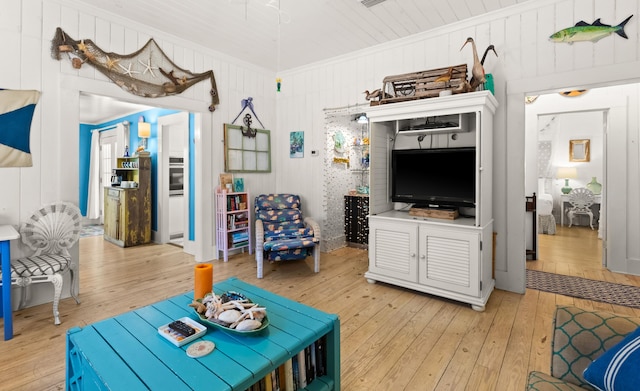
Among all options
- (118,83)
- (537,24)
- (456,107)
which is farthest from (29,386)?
(537,24)

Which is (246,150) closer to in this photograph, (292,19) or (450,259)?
(292,19)

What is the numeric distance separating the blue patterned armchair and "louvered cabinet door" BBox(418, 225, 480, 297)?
129 centimetres

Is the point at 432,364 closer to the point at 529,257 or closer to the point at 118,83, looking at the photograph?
the point at 529,257

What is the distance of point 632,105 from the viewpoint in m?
3.68

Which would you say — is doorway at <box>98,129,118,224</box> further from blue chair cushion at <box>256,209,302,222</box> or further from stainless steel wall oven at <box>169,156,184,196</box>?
blue chair cushion at <box>256,209,302,222</box>

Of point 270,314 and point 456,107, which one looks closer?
point 270,314

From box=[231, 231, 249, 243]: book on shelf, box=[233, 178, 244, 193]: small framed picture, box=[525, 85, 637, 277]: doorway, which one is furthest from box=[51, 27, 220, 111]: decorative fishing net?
box=[525, 85, 637, 277]: doorway

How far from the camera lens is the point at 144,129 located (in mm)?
5406

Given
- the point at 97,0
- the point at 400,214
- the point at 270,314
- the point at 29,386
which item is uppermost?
the point at 97,0

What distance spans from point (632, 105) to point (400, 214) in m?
3.06

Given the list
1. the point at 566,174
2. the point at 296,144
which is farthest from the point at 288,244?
the point at 566,174

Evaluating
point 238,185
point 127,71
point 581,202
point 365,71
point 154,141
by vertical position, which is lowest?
point 581,202

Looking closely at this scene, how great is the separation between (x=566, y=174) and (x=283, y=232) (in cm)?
654

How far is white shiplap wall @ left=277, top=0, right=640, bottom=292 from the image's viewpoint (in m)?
2.73
